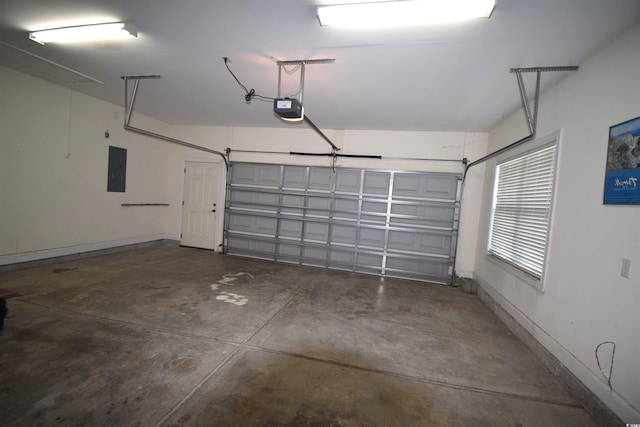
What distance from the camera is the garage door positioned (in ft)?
18.1

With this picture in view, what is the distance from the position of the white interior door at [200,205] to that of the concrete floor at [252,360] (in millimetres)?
2582

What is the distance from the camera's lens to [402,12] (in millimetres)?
2082

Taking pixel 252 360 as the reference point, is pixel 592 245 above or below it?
above

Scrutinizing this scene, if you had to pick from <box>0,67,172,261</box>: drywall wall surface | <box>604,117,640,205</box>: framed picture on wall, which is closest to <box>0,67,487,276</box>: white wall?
<box>0,67,172,261</box>: drywall wall surface

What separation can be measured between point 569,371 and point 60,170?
7.47 m

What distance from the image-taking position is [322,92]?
392 cm

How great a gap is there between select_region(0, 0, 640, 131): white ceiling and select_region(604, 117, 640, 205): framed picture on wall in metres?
0.84

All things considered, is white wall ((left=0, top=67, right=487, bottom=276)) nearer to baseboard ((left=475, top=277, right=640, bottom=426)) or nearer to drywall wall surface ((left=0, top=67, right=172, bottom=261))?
drywall wall surface ((left=0, top=67, right=172, bottom=261))

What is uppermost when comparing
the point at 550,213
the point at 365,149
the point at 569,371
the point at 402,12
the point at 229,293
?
the point at 402,12

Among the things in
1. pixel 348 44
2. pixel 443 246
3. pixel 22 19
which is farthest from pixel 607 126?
pixel 22 19

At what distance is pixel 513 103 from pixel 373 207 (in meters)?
2.92

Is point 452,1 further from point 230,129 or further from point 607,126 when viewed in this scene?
point 230,129

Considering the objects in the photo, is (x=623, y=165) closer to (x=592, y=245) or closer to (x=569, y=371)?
(x=592, y=245)

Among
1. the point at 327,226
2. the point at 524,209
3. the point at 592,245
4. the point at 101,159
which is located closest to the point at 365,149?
the point at 327,226
